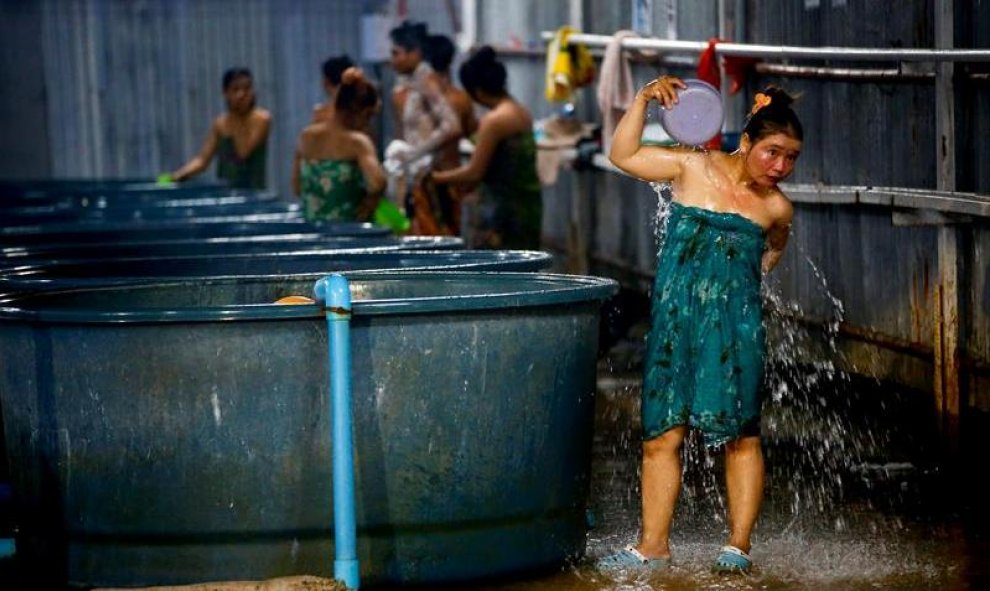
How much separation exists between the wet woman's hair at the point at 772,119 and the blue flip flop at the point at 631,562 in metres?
1.45

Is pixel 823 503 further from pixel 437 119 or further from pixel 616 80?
pixel 437 119

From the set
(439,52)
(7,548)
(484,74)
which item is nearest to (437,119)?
(439,52)

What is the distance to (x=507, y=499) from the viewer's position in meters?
6.31

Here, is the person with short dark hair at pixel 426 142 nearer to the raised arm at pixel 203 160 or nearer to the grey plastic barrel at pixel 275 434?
the raised arm at pixel 203 160

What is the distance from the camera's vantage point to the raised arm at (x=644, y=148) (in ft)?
21.5

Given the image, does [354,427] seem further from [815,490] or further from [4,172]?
[4,172]

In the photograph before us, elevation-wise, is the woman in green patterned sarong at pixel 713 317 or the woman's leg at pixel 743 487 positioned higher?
the woman in green patterned sarong at pixel 713 317

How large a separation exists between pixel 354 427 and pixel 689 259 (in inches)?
51.5

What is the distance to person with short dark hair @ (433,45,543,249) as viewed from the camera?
40.7 feet

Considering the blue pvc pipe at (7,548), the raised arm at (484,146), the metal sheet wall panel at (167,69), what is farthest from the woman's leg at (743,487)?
the metal sheet wall panel at (167,69)

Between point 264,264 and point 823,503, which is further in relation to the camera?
point 264,264

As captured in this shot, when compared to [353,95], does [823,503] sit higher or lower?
lower

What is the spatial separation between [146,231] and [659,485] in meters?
4.78

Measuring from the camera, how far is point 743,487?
6531mm
